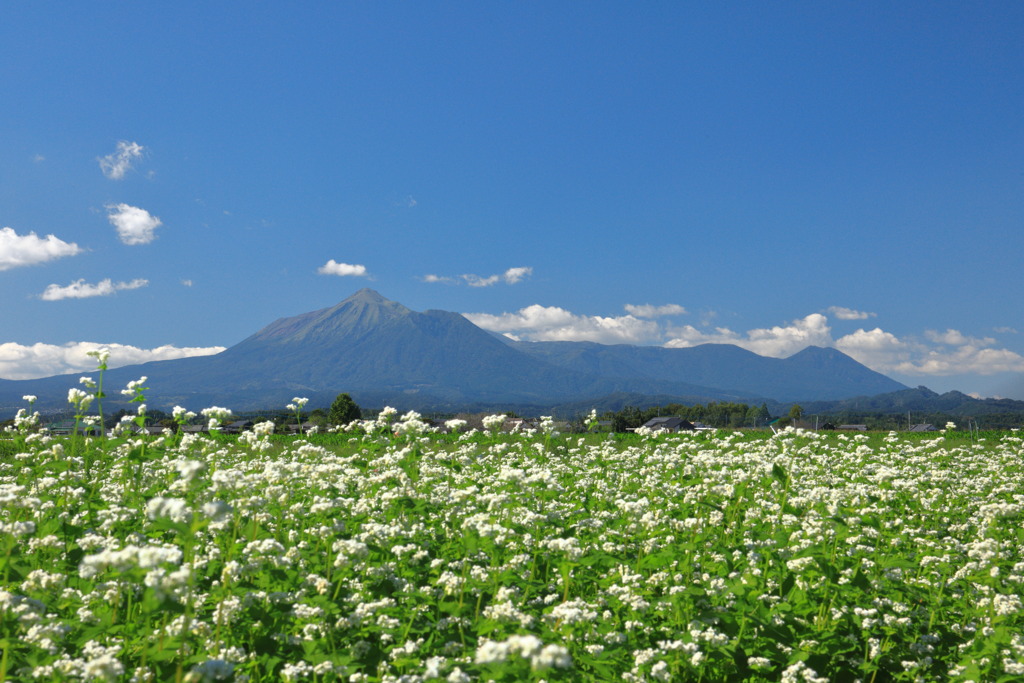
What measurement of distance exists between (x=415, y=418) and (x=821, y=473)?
28.0ft

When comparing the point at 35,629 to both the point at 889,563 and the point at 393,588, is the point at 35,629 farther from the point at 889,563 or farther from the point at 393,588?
the point at 889,563

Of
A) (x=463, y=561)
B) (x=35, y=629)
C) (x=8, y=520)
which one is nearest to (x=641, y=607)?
(x=463, y=561)

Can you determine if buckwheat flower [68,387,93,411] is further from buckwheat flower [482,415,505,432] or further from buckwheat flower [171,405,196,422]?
buckwheat flower [482,415,505,432]

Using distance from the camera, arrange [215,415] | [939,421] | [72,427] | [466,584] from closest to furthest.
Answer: [466,584] → [215,415] → [72,427] → [939,421]

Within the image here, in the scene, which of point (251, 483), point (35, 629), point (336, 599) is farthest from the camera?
point (251, 483)

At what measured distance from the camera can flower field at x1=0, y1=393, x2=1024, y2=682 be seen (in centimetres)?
477

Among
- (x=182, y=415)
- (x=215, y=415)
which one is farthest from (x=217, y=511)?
(x=182, y=415)

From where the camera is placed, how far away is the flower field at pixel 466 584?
477 cm

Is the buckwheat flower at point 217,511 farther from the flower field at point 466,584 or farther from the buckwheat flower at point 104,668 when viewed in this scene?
the buckwheat flower at point 104,668

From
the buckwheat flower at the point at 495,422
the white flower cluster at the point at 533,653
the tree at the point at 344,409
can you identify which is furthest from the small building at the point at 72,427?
the tree at the point at 344,409

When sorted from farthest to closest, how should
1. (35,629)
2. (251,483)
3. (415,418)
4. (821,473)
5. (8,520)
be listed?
(821,473) < (415,418) < (8,520) < (251,483) < (35,629)

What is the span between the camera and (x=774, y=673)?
6258 mm

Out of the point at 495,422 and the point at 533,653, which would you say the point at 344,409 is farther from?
the point at 533,653

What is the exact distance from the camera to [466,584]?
6.12 meters
